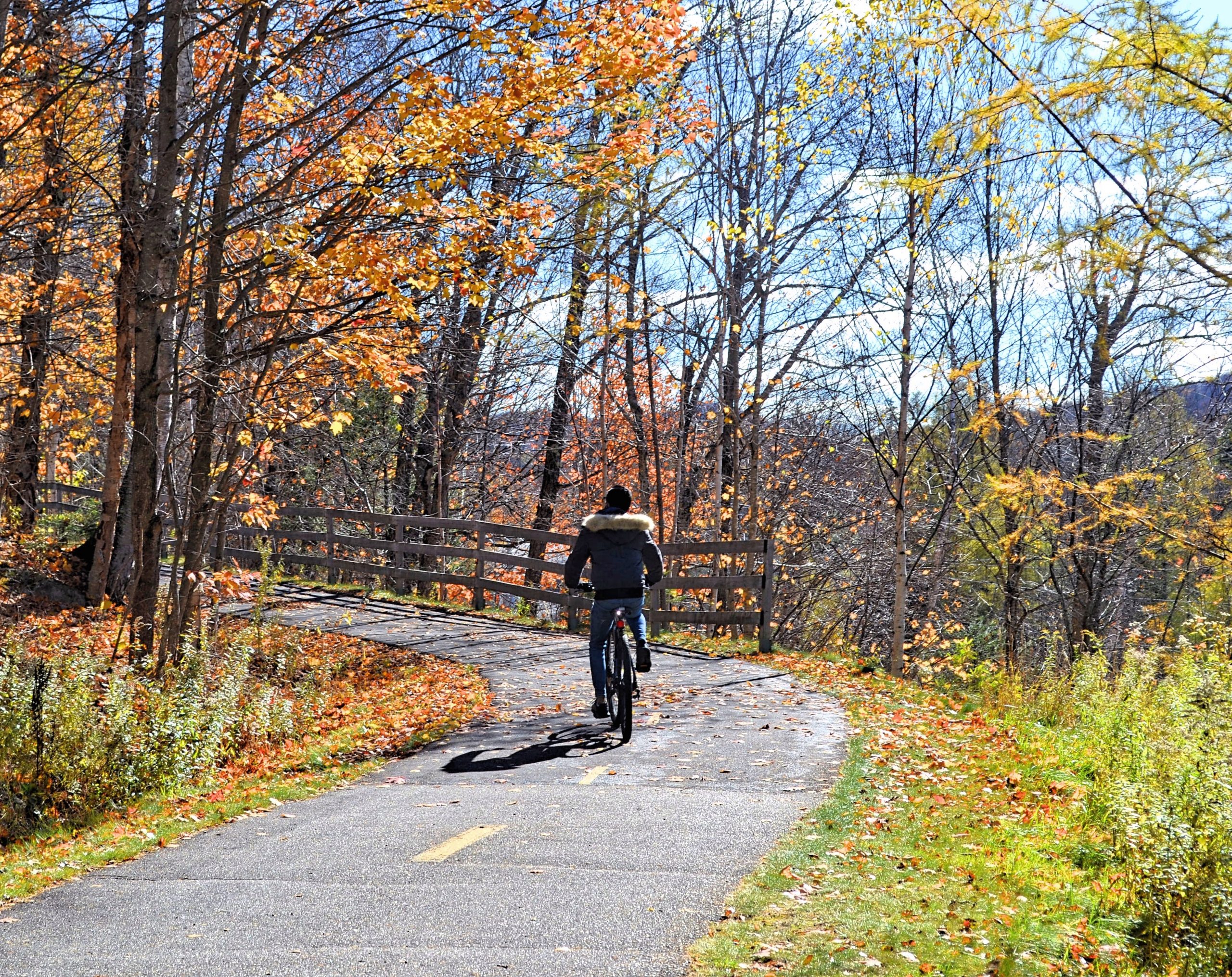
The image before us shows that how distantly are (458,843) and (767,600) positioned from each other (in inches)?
396

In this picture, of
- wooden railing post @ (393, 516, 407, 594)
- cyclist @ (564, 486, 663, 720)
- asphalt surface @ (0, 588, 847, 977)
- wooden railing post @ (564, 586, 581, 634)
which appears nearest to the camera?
asphalt surface @ (0, 588, 847, 977)

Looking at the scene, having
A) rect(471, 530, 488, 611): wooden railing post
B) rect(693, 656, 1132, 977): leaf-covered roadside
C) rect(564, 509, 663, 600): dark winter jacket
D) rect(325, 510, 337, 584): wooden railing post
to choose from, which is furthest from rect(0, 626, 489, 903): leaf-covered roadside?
rect(325, 510, 337, 584): wooden railing post

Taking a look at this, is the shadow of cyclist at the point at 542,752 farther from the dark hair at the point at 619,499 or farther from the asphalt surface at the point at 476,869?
the dark hair at the point at 619,499

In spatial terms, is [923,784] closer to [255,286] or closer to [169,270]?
[255,286]

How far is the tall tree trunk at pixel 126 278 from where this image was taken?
11000 millimetres

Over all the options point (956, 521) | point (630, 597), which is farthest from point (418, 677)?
point (956, 521)

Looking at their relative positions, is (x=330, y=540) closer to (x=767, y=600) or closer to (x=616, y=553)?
(x=767, y=600)

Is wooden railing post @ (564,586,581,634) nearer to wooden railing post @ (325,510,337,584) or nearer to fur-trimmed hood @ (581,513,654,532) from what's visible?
wooden railing post @ (325,510,337,584)

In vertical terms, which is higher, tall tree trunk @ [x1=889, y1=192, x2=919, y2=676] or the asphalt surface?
tall tree trunk @ [x1=889, y1=192, x2=919, y2=676]

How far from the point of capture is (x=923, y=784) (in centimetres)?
794

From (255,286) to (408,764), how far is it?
192 inches

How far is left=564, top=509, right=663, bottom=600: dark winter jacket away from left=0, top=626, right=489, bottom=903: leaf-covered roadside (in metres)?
2.25

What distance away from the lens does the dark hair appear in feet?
30.3

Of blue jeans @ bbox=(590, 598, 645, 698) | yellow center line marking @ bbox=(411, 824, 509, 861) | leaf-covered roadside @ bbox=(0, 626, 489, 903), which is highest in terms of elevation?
blue jeans @ bbox=(590, 598, 645, 698)
